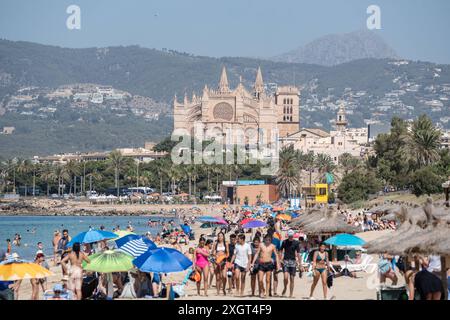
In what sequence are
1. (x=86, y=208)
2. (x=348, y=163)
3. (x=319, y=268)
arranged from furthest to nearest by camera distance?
(x=348, y=163)
(x=86, y=208)
(x=319, y=268)

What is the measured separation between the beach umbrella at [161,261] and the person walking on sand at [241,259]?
1193mm

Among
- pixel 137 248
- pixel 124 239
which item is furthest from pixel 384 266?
pixel 124 239

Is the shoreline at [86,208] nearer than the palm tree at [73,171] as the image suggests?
Yes

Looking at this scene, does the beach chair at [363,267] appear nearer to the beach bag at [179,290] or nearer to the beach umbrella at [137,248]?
the beach umbrella at [137,248]

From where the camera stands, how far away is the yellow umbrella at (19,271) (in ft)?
60.7

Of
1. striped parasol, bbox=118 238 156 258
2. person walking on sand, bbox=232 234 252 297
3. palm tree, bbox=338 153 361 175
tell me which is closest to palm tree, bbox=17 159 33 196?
palm tree, bbox=338 153 361 175

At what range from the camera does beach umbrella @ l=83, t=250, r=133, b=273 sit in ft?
64.5

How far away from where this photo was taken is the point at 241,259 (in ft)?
68.9

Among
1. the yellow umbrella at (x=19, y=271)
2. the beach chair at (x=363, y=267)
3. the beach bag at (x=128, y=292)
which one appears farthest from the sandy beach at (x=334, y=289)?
the yellow umbrella at (x=19, y=271)

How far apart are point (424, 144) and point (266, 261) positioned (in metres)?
53.5

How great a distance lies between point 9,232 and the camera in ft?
239

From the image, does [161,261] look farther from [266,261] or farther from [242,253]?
[266,261]
